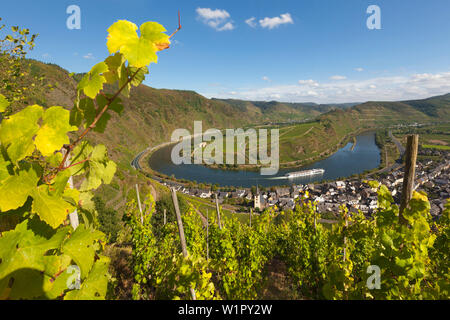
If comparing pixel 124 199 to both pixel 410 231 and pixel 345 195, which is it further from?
pixel 345 195

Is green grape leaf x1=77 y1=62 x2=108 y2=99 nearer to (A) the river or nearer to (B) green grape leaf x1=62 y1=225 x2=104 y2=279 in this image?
(B) green grape leaf x1=62 y1=225 x2=104 y2=279

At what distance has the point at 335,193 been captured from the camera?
66.2 metres

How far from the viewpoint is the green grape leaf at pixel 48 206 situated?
0.77 metres

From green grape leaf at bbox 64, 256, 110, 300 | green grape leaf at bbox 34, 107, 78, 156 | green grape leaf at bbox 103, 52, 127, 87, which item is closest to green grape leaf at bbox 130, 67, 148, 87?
green grape leaf at bbox 103, 52, 127, 87

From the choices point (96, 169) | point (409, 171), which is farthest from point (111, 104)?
point (409, 171)

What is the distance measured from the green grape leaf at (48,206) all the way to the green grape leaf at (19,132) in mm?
156

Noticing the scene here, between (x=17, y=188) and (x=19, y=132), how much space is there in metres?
0.20

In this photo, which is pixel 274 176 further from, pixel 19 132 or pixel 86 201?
pixel 19 132

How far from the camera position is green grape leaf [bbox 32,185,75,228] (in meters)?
0.77

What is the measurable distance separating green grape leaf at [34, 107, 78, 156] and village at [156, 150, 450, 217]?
5613 cm

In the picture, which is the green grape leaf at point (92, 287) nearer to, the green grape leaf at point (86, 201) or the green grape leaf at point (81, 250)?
the green grape leaf at point (81, 250)

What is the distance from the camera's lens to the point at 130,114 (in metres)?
138

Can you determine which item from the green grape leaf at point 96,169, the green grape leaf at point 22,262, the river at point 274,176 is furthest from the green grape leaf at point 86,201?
the river at point 274,176
